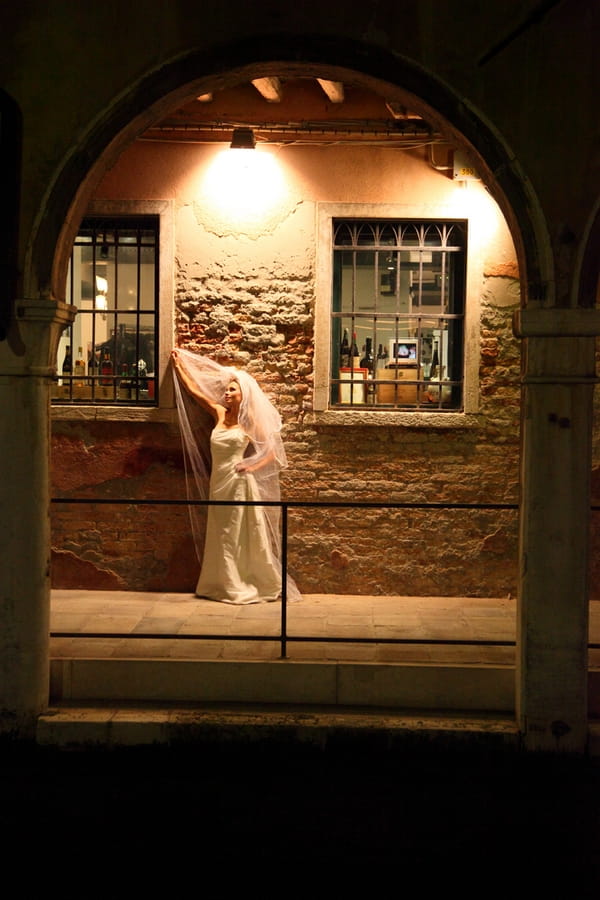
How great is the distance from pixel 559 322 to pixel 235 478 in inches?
124

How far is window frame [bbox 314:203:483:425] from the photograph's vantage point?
26.0 feet

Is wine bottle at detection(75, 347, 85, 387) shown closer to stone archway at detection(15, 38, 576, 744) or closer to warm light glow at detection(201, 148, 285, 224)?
warm light glow at detection(201, 148, 285, 224)

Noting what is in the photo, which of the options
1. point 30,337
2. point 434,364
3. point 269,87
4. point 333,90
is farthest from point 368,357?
point 30,337

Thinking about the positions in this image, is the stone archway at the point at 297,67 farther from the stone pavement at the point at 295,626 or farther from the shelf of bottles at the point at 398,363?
the shelf of bottles at the point at 398,363

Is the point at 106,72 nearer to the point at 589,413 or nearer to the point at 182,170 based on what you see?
the point at 182,170

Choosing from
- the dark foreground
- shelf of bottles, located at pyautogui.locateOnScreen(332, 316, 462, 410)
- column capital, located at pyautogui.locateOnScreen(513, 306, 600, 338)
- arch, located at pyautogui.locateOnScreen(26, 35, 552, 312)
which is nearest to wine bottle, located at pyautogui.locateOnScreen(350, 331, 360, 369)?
shelf of bottles, located at pyautogui.locateOnScreen(332, 316, 462, 410)

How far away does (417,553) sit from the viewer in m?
8.04

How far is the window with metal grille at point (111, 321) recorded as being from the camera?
26.8 ft

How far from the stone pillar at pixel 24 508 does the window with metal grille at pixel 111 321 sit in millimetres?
2554

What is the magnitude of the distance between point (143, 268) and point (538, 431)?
3976mm

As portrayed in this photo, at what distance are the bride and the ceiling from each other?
5.86 ft

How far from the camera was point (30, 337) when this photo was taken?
553cm

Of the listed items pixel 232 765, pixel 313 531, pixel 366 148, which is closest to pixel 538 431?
pixel 232 765

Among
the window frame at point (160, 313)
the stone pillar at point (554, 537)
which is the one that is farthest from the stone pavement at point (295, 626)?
the window frame at point (160, 313)
